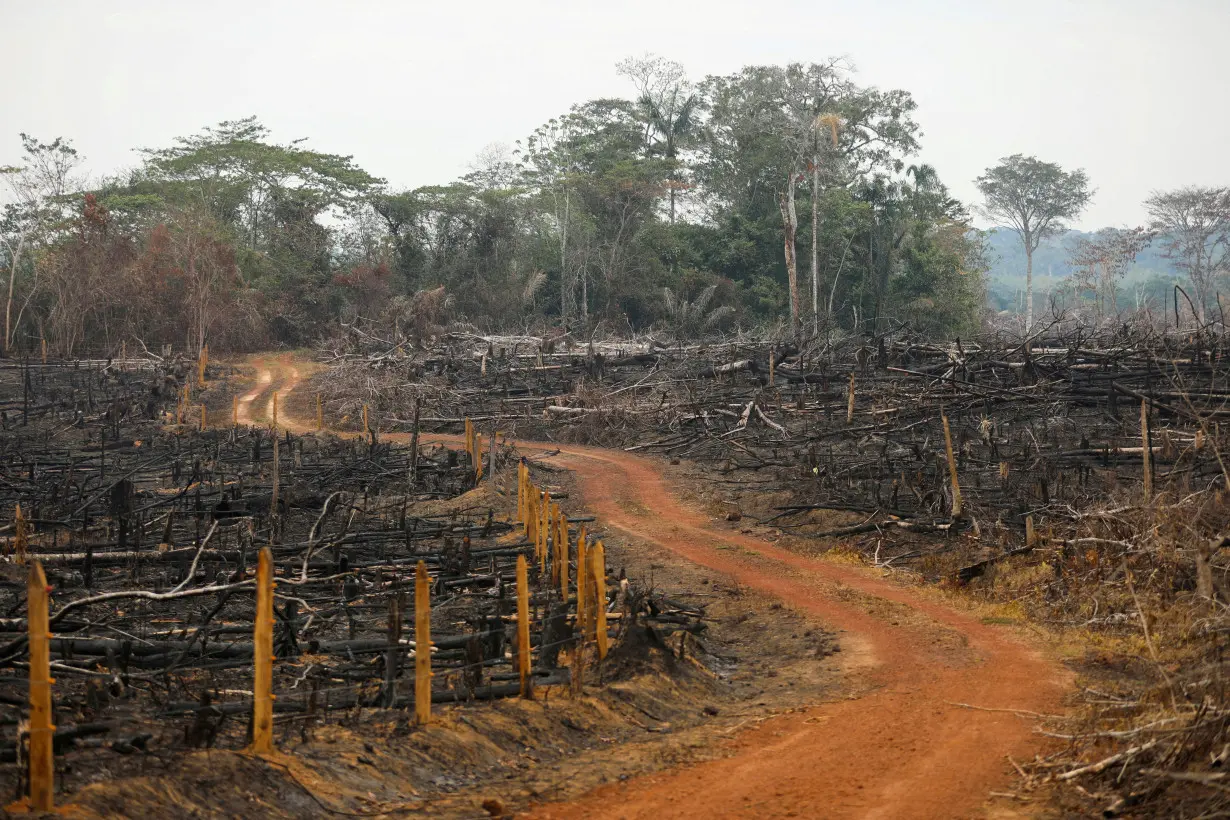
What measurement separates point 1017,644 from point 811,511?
22.0ft

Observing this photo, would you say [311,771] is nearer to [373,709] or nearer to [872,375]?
[373,709]

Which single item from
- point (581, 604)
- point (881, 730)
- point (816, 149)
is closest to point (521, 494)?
point (581, 604)

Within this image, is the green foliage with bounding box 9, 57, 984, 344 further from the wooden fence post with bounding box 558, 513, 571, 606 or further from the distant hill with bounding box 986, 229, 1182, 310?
the distant hill with bounding box 986, 229, 1182, 310

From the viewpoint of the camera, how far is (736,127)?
1998 inches

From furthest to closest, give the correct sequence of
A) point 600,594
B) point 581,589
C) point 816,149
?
1. point 816,149
2. point 581,589
3. point 600,594

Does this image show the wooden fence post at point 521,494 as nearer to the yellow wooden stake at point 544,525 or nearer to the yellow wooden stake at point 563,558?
the yellow wooden stake at point 544,525

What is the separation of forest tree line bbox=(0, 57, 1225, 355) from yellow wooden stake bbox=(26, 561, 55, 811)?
38793mm

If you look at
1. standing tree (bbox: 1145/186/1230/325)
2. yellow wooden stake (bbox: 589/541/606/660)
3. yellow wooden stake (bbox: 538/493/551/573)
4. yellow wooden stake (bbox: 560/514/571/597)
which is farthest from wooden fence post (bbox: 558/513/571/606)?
standing tree (bbox: 1145/186/1230/325)

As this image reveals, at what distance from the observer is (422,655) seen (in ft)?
25.0

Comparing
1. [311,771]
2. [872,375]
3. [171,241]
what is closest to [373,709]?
[311,771]

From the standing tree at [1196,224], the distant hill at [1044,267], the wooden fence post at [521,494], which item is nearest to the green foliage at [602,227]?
the standing tree at [1196,224]

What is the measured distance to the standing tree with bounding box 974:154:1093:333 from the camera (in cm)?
6397

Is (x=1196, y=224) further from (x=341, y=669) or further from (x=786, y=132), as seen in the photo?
(x=341, y=669)

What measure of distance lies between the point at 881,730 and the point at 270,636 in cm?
468
